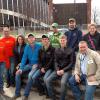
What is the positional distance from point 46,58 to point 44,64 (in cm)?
17

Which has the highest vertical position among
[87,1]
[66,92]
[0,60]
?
[87,1]

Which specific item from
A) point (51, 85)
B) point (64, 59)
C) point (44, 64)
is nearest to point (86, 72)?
point (64, 59)

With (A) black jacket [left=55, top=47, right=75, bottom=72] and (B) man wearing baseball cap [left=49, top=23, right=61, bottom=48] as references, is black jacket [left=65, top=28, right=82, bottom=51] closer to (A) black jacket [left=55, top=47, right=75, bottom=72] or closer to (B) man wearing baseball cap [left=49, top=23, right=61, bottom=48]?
(B) man wearing baseball cap [left=49, top=23, right=61, bottom=48]

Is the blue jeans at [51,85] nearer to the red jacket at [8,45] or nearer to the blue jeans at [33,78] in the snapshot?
the blue jeans at [33,78]

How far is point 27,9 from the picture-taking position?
72.3 m

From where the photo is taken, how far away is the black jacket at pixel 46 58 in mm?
8352

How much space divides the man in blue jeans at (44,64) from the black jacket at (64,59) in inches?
10.9

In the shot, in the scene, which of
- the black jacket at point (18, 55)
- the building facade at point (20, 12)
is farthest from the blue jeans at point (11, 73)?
the building facade at point (20, 12)

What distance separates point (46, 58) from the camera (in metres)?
8.42

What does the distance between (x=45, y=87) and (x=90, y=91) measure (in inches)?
66.7

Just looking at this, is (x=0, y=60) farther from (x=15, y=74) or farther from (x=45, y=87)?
(x=45, y=87)

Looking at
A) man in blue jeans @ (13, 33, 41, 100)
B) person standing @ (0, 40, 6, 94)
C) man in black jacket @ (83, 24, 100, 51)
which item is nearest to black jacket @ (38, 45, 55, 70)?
man in blue jeans @ (13, 33, 41, 100)

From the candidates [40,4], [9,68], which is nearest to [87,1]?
[40,4]

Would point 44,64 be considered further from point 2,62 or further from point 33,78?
point 2,62
